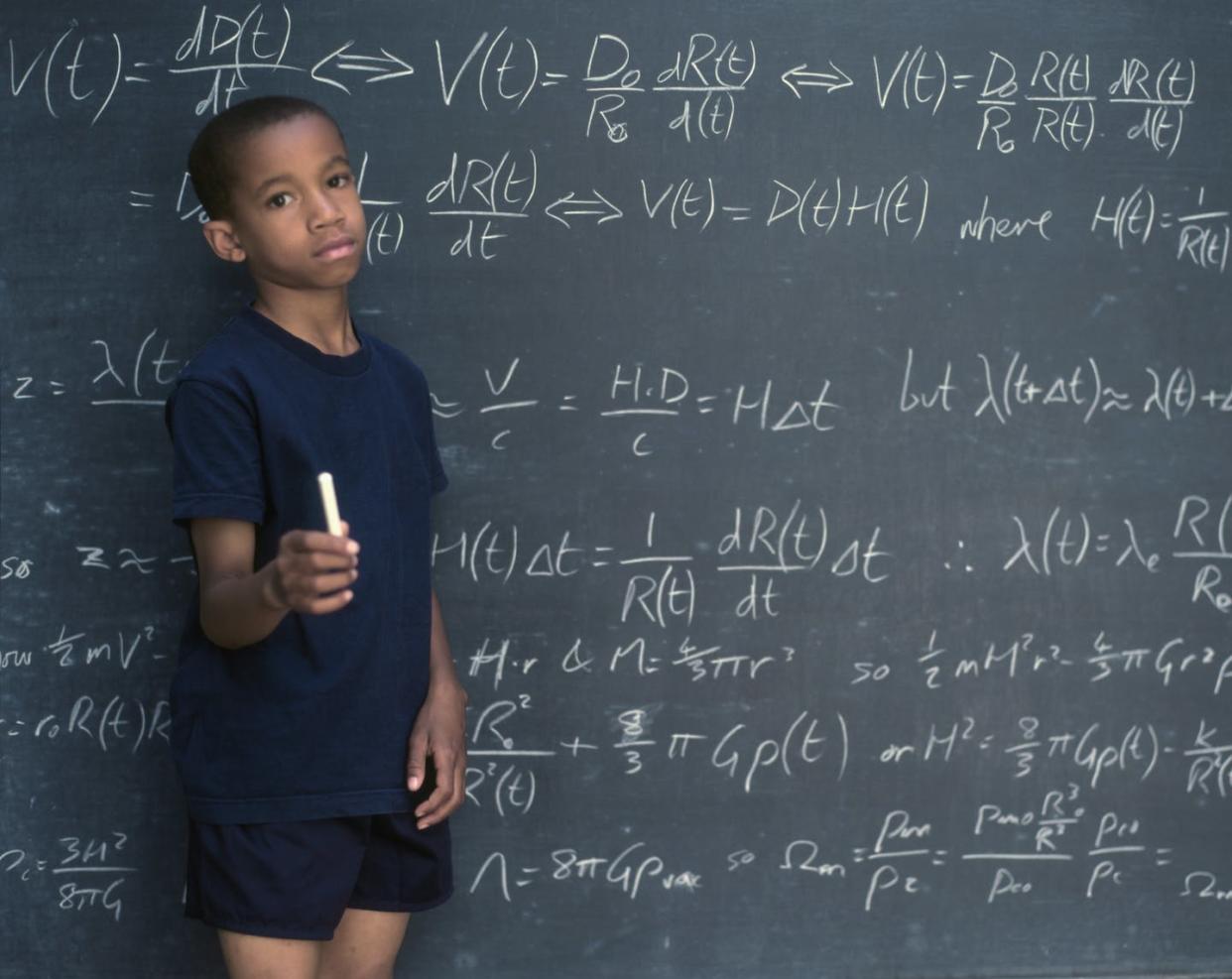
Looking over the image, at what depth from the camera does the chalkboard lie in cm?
232

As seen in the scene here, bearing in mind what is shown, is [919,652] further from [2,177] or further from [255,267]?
[2,177]

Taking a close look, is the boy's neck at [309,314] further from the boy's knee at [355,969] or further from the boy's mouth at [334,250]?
the boy's knee at [355,969]

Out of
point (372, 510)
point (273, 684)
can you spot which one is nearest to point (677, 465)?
point (372, 510)

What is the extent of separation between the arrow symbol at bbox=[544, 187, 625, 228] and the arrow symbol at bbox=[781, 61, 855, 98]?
0.39 metres

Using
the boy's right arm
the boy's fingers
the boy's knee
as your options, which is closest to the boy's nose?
the boy's right arm

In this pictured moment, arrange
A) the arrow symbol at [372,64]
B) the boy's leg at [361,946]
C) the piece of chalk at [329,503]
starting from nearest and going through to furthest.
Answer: the piece of chalk at [329,503], the boy's leg at [361,946], the arrow symbol at [372,64]

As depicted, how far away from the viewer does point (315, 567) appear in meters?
1.39

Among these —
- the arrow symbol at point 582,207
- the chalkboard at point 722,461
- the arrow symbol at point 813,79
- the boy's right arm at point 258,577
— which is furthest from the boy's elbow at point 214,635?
the arrow symbol at point 813,79

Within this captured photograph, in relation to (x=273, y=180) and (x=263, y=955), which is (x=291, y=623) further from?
(x=273, y=180)

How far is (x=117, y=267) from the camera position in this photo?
231 centimetres

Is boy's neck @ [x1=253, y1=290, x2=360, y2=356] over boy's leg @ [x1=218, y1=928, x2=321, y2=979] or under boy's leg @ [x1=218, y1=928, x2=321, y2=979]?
over

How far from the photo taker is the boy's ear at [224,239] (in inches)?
70.7

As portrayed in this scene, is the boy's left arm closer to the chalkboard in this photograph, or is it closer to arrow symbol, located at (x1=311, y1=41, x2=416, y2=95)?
the chalkboard

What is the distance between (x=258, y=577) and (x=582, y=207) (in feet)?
3.54
